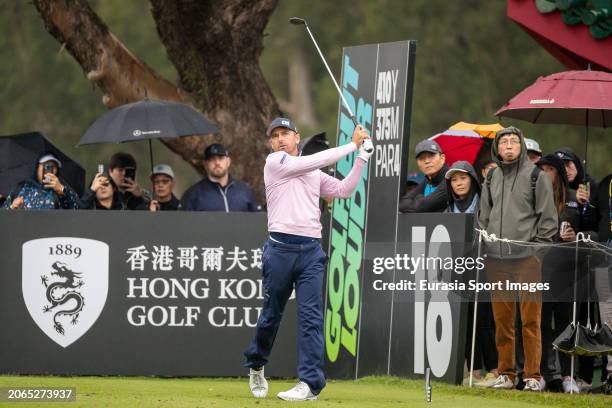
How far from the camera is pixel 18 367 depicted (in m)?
14.1

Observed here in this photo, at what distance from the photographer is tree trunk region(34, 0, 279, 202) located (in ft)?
62.0

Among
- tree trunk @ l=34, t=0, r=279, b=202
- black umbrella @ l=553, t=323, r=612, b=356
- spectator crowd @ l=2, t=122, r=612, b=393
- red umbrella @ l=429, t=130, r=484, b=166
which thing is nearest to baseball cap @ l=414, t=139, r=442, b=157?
spectator crowd @ l=2, t=122, r=612, b=393

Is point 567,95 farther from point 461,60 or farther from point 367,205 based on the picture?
point 461,60

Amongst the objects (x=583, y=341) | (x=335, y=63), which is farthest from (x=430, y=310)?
(x=335, y=63)

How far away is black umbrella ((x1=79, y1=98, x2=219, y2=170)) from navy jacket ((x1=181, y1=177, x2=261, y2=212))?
54 cm

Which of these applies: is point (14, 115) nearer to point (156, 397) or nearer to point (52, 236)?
point (52, 236)

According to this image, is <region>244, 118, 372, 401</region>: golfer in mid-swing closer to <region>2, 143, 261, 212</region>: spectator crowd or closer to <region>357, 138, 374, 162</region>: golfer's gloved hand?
<region>357, 138, 374, 162</region>: golfer's gloved hand

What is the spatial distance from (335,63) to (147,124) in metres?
31.6

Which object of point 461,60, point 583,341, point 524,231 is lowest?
point 583,341

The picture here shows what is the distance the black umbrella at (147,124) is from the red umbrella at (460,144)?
7.42 feet

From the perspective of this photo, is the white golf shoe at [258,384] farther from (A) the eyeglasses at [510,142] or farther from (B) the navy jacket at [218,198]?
(B) the navy jacket at [218,198]

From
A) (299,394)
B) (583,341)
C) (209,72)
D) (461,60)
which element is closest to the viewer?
(299,394)

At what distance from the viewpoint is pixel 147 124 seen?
14742 mm

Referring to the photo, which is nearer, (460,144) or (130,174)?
(460,144)
